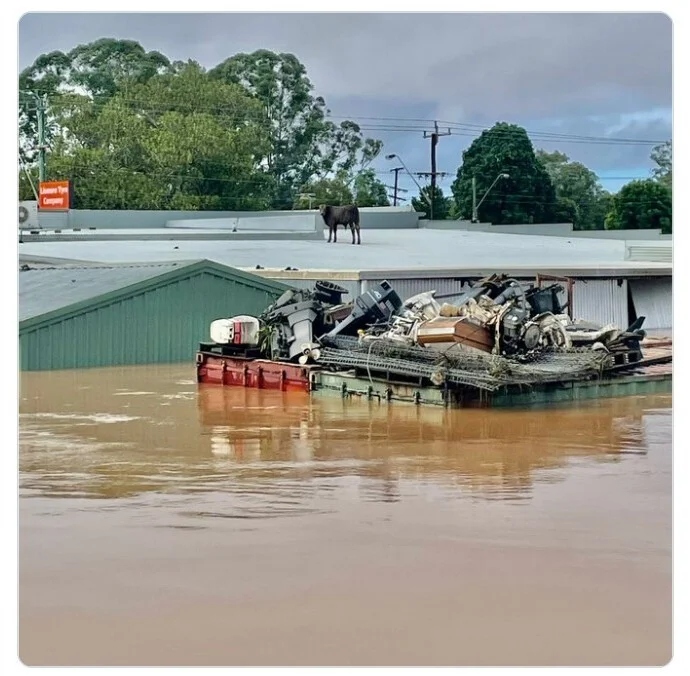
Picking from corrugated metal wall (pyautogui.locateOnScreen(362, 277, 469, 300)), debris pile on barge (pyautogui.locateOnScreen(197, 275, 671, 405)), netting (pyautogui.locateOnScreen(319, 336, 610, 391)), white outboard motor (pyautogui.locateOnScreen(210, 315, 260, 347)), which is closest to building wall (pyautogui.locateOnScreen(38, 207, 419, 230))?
corrugated metal wall (pyautogui.locateOnScreen(362, 277, 469, 300))

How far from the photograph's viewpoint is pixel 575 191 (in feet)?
150

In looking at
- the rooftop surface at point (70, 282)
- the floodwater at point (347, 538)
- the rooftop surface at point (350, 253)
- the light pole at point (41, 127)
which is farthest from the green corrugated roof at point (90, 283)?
the light pole at point (41, 127)

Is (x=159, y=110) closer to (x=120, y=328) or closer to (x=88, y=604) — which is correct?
(x=120, y=328)

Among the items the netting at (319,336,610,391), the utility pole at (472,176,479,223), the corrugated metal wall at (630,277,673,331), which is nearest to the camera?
the netting at (319,336,610,391)

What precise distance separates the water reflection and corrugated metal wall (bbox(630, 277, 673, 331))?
35.8 ft

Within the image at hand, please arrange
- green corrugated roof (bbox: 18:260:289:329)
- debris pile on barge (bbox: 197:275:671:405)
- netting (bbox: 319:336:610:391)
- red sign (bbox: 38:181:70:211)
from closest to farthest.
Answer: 1. netting (bbox: 319:336:610:391)
2. debris pile on barge (bbox: 197:275:671:405)
3. green corrugated roof (bbox: 18:260:289:329)
4. red sign (bbox: 38:181:70:211)

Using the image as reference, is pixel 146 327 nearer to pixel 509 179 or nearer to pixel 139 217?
pixel 139 217

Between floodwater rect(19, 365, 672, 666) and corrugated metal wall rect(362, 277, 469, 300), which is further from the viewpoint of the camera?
corrugated metal wall rect(362, 277, 469, 300)

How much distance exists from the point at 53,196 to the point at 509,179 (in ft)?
51.8

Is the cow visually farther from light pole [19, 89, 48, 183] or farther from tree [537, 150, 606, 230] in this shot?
tree [537, 150, 606, 230]

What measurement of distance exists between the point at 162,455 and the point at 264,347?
7618mm

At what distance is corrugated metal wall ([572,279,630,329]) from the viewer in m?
29.7

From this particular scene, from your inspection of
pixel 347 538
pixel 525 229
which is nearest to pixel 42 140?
pixel 525 229

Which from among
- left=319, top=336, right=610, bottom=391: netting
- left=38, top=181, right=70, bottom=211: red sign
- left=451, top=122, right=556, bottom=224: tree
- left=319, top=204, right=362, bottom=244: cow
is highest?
left=451, top=122, right=556, bottom=224: tree
